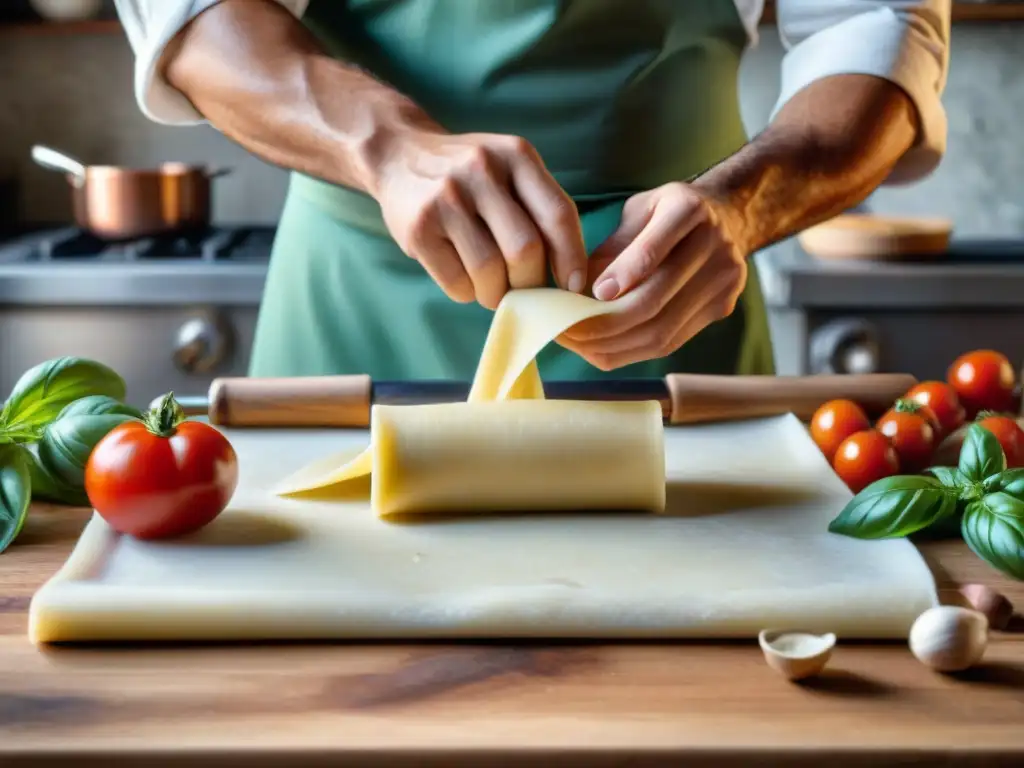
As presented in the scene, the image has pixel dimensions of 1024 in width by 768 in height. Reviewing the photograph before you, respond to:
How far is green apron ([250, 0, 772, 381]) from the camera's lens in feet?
4.46

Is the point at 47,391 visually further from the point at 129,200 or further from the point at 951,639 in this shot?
the point at 129,200

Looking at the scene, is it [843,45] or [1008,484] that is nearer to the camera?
[1008,484]

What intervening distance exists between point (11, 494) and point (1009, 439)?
76 cm

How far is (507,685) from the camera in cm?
69

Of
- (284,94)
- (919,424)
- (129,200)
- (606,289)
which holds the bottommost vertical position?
(129,200)

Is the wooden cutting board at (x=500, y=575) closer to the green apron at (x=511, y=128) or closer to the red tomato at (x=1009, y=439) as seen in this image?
the red tomato at (x=1009, y=439)

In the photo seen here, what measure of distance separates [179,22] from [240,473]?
0.48m

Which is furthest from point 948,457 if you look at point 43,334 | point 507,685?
point 43,334

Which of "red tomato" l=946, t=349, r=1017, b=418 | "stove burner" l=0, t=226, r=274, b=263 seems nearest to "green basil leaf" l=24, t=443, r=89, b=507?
"red tomato" l=946, t=349, r=1017, b=418

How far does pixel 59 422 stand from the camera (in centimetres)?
97

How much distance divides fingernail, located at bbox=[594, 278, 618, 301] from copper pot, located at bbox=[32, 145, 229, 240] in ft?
4.99

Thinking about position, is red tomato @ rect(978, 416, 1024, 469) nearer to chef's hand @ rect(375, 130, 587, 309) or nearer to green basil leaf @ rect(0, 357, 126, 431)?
chef's hand @ rect(375, 130, 587, 309)

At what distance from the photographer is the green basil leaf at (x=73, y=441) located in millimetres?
961

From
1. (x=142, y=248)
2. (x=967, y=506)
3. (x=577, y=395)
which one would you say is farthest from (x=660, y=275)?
(x=142, y=248)
